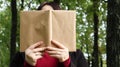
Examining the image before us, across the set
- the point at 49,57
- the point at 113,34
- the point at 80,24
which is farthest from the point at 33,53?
the point at 80,24

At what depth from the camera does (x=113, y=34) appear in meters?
8.96

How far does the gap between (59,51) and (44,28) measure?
236 millimetres

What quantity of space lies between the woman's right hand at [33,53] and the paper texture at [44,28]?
0.07 metres

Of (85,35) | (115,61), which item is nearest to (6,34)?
(85,35)

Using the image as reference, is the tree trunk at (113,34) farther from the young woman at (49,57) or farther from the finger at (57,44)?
the finger at (57,44)

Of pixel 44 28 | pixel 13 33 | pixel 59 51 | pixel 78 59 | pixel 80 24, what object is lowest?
pixel 80 24

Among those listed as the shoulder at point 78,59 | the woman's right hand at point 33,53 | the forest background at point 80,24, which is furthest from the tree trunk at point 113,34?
the forest background at point 80,24

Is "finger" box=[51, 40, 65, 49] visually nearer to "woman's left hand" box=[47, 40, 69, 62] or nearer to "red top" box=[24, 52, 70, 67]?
"woman's left hand" box=[47, 40, 69, 62]

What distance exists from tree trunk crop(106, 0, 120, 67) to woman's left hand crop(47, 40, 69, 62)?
17.9 feet

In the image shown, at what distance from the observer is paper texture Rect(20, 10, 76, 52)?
3.62 meters

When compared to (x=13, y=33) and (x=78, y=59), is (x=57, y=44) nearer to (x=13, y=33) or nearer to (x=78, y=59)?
(x=78, y=59)

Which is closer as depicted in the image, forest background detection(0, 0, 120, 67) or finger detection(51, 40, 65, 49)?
finger detection(51, 40, 65, 49)

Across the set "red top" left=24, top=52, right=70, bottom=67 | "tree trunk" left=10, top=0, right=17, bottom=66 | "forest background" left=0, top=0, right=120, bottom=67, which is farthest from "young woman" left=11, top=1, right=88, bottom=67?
"tree trunk" left=10, top=0, right=17, bottom=66

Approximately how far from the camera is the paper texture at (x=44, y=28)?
142 inches
